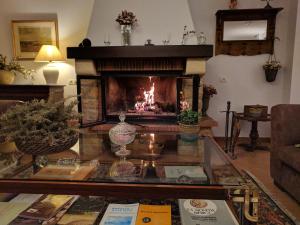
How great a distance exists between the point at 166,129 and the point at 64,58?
69.3 inches

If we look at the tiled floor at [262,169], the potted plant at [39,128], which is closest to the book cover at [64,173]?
the potted plant at [39,128]

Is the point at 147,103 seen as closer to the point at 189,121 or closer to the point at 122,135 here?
the point at 189,121

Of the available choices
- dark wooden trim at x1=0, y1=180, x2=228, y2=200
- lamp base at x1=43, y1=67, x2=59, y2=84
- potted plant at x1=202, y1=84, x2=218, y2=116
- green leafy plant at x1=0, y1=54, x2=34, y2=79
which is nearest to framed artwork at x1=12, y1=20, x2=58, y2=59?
green leafy plant at x1=0, y1=54, x2=34, y2=79

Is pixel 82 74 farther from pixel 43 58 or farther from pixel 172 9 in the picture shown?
pixel 172 9

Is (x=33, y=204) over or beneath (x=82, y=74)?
beneath

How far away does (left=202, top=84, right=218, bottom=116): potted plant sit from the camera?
3166 millimetres

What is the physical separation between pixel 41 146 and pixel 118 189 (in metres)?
0.49

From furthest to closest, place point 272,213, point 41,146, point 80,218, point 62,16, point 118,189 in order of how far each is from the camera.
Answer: point 62,16
point 272,213
point 41,146
point 80,218
point 118,189

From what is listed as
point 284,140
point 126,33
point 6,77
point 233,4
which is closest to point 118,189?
point 284,140

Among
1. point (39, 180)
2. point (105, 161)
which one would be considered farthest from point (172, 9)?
point (39, 180)

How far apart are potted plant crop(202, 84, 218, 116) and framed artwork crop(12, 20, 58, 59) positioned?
217 cm

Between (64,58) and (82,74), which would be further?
(64,58)

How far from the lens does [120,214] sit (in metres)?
1.06

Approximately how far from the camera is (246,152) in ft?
9.98
